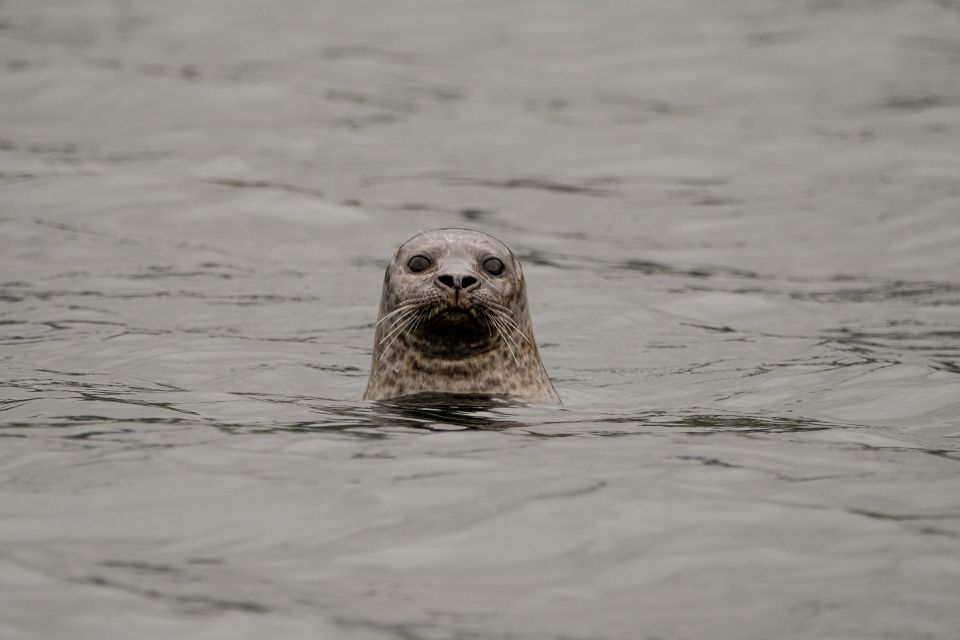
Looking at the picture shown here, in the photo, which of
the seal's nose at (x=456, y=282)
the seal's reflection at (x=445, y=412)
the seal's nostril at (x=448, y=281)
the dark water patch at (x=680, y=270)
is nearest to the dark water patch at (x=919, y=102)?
the dark water patch at (x=680, y=270)

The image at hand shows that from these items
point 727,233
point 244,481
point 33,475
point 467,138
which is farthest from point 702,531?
point 467,138

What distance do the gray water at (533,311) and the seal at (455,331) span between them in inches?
19.4

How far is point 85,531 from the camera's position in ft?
19.4

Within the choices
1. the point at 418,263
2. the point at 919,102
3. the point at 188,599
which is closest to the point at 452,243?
the point at 418,263

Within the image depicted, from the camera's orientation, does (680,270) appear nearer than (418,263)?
No

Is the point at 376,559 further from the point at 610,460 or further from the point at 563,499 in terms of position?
the point at 610,460

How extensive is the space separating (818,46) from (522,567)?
18374 millimetres

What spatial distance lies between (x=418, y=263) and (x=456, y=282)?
56 cm

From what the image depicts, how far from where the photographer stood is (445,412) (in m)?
8.45

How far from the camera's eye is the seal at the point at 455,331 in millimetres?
Result: 9062

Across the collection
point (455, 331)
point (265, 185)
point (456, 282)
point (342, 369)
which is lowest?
point (342, 369)

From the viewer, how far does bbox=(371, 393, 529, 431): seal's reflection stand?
7980mm

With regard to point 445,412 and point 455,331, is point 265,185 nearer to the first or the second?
point 455,331

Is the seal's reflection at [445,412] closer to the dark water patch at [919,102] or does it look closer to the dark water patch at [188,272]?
the dark water patch at [188,272]
